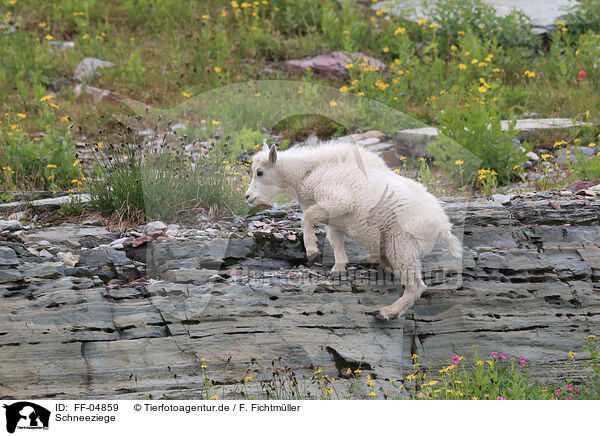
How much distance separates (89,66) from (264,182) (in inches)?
418

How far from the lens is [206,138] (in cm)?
834

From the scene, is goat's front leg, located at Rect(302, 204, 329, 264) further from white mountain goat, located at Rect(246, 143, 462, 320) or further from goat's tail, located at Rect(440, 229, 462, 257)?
goat's tail, located at Rect(440, 229, 462, 257)

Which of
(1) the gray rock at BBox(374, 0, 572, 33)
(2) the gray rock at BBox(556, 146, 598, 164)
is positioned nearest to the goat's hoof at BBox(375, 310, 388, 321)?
(2) the gray rock at BBox(556, 146, 598, 164)

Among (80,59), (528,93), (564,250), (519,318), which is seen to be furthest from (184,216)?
(80,59)

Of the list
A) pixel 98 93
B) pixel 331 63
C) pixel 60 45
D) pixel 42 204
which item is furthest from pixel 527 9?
pixel 42 204

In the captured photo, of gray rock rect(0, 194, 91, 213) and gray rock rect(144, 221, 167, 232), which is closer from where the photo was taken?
gray rock rect(144, 221, 167, 232)

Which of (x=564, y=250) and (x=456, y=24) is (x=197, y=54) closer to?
(x=456, y=24)

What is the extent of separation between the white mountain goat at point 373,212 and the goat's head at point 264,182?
0.02m

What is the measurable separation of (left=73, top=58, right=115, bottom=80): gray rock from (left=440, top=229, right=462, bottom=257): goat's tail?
37.5 ft

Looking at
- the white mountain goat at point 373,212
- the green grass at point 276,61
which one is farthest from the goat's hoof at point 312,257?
the green grass at point 276,61

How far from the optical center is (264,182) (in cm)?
666

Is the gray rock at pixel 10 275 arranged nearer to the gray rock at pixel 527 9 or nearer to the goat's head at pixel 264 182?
the goat's head at pixel 264 182

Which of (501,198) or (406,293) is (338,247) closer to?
(406,293)

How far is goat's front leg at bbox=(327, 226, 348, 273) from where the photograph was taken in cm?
650
